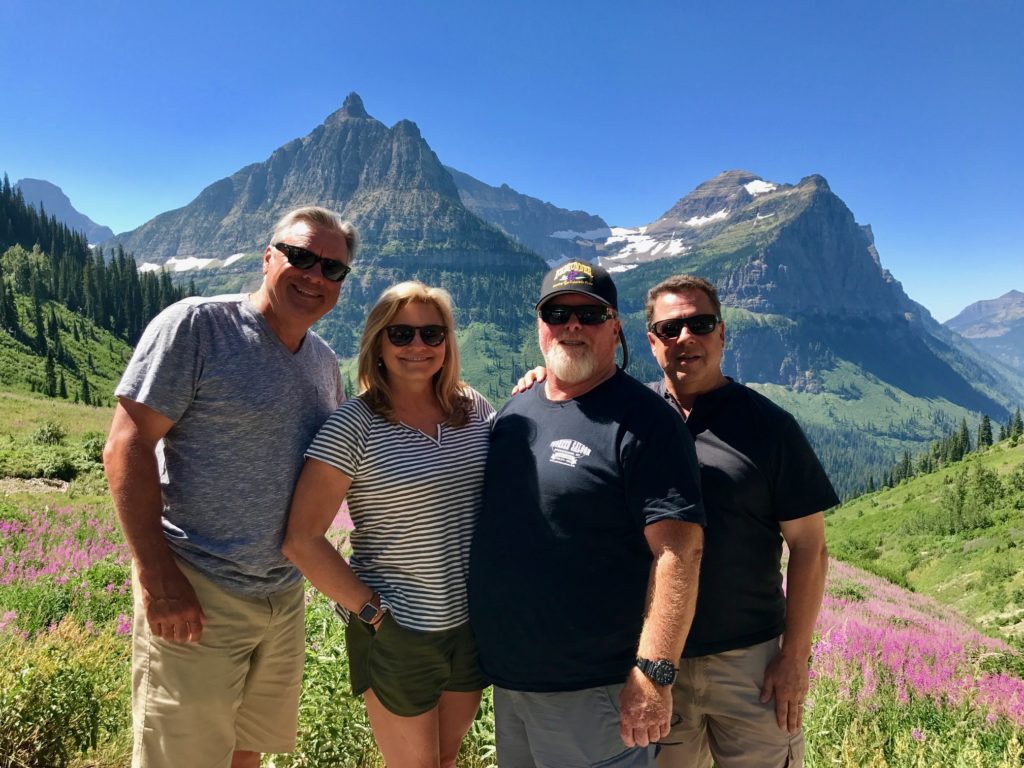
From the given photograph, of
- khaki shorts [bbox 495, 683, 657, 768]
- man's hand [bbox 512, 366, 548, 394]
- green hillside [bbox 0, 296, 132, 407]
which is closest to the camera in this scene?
khaki shorts [bbox 495, 683, 657, 768]

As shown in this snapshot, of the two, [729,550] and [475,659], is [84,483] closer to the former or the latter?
[475,659]

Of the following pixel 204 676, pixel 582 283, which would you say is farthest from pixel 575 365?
pixel 204 676

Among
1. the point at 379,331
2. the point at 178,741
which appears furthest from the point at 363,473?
the point at 178,741

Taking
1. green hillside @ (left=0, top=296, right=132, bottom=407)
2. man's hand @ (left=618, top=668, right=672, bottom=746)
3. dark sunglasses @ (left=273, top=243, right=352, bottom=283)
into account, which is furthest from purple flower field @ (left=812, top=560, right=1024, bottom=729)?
green hillside @ (left=0, top=296, right=132, bottom=407)

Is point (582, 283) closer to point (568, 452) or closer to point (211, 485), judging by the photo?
point (568, 452)

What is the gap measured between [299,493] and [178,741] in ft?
5.26

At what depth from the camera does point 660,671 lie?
9.81ft

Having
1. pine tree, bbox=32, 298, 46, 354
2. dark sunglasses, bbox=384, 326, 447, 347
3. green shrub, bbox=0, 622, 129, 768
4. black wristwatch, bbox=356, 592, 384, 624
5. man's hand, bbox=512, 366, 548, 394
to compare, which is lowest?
green shrub, bbox=0, 622, 129, 768

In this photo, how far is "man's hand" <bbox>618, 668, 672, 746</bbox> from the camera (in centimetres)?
300

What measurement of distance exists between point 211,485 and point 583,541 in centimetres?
215

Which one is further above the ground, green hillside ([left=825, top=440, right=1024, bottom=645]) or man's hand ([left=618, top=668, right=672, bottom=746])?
man's hand ([left=618, top=668, right=672, bottom=746])

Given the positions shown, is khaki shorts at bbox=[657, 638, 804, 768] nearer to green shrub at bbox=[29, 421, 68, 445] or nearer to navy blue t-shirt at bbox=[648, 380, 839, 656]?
navy blue t-shirt at bbox=[648, 380, 839, 656]

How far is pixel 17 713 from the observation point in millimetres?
4289


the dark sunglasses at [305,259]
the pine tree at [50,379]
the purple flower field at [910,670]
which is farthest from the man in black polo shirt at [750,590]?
the pine tree at [50,379]
